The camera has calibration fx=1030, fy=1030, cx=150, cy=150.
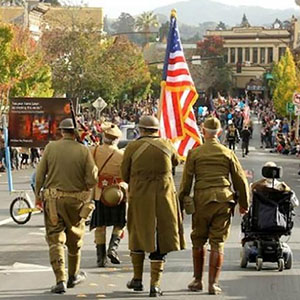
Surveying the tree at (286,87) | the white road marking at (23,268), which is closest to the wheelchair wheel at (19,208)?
the white road marking at (23,268)

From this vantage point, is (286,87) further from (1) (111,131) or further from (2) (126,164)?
(2) (126,164)

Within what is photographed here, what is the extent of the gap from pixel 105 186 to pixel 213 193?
75.2 inches

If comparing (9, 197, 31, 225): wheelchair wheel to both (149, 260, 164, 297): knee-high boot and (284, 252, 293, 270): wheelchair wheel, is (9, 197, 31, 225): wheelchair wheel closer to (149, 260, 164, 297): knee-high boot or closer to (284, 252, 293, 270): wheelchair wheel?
(284, 252, 293, 270): wheelchair wheel

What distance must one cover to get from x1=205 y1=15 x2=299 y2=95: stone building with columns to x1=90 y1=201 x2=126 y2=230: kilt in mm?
131672

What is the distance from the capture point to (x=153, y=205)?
34.8 ft

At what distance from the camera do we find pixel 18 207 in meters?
19.1

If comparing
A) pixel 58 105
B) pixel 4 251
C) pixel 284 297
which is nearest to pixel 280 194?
pixel 284 297

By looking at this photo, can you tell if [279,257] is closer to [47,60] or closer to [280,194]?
[280,194]

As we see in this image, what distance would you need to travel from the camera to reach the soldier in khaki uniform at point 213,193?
10.9 m

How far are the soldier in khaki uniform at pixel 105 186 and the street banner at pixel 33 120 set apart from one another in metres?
15.1

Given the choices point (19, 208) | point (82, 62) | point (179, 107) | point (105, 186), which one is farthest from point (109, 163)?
point (82, 62)

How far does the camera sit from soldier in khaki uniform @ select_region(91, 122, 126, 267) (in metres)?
12.4

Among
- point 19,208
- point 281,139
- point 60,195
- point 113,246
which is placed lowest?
point 281,139

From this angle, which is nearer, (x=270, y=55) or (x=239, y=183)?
(x=239, y=183)
